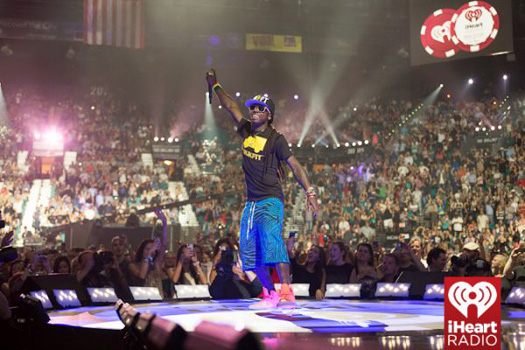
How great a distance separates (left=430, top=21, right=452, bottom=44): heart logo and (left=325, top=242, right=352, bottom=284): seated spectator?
41.7 feet

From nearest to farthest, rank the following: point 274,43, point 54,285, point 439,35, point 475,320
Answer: point 475,320, point 54,285, point 439,35, point 274,43

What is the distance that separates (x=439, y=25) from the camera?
18.6m

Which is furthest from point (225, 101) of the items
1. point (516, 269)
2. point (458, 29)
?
point (458, 29)

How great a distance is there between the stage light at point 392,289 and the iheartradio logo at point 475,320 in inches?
189

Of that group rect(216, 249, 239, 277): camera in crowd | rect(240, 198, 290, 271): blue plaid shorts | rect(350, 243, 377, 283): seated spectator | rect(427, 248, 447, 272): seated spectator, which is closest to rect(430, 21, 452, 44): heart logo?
rect(427, 248, 447, 272): seated spectator

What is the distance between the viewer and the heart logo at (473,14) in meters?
18.3

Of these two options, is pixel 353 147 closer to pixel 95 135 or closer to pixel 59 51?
pixel 95 135

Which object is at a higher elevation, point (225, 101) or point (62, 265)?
point (225, 101)

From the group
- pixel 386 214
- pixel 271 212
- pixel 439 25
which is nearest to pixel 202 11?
pixel 439 25

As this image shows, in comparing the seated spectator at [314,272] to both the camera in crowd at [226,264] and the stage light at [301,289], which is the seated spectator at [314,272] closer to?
the stage light at [301,289]

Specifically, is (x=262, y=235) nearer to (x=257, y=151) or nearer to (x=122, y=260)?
(x=257, y=151)

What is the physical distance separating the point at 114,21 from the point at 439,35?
9.65 metres

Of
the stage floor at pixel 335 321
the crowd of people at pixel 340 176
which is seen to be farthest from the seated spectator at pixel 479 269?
the crowd of people at pixel 340 176

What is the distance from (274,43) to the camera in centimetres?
2422
